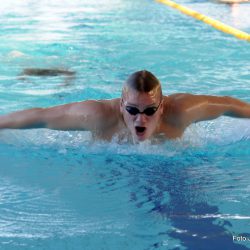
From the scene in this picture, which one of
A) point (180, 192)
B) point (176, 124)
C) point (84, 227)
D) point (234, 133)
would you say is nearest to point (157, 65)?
point (234, 133)

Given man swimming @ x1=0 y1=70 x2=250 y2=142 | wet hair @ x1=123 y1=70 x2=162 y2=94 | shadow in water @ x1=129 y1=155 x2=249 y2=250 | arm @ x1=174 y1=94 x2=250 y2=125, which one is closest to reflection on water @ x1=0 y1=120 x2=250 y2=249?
shadow in water @ x1=129 y1=155 x2=249 y2=250

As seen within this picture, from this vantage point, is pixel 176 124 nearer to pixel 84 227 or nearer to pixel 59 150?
pixel 59 150

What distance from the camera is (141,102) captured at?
10.5 feet

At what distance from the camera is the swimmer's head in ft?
10.5

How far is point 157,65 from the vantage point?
256 inches

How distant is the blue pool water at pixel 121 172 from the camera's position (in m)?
2.60

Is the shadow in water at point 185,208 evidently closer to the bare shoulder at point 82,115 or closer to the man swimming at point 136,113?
the man swimming at point 136,113

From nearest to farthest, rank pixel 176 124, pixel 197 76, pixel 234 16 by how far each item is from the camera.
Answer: pixel 176 124
pixel 197 76
pixel 234 16

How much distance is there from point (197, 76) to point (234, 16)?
4764 mm

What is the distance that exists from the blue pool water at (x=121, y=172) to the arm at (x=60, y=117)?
0.28 meters

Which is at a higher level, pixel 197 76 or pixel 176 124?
pixel 176 124

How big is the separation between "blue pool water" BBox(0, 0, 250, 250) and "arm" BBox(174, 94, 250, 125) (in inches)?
10.7

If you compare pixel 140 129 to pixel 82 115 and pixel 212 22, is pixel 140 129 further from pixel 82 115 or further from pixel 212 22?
pixel 212 22

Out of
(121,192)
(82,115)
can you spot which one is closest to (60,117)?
(82,115)
